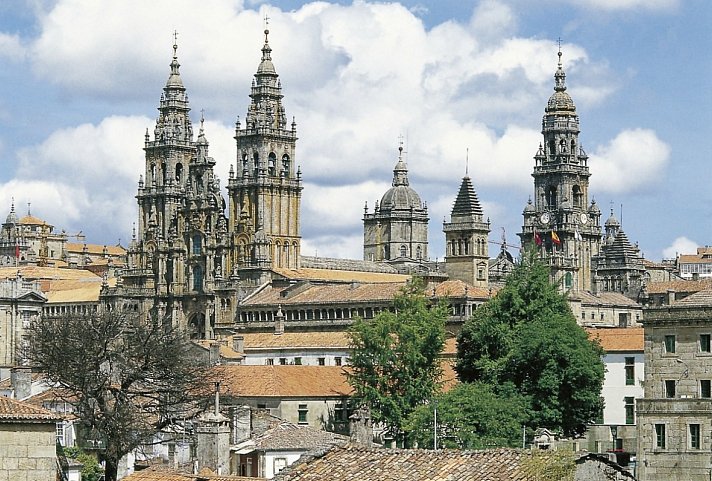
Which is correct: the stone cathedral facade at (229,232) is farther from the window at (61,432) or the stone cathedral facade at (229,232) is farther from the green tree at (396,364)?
the window at (61,432)

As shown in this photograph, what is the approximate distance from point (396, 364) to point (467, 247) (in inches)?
2768

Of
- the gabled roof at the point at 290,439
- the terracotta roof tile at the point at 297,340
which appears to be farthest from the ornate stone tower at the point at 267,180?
the gabled roof at the point at 290,439

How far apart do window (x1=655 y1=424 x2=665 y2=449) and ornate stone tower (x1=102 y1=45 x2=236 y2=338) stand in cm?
9508

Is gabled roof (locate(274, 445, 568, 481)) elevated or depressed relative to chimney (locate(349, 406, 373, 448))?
depressed

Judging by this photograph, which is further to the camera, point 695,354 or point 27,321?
point 27,321

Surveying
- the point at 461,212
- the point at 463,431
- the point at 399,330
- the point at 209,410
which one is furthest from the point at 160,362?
the point at 461,212

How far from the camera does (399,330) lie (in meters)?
97.9

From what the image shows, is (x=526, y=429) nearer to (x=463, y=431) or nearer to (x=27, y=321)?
(x=463, y=431)

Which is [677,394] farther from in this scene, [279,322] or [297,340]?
[279,322]

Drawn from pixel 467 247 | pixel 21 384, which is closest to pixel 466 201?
pixel 467 247

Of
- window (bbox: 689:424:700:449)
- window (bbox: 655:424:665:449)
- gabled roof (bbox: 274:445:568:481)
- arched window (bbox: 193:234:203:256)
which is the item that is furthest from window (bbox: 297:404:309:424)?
arched window (bbox: 193:234:203:256)

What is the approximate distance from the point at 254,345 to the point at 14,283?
1346 inches

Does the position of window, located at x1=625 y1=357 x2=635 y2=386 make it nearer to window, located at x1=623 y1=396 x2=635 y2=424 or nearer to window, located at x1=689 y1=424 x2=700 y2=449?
window, located at x1=623 y1=396 x2=635 y2=424

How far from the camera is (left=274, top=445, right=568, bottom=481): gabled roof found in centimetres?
3778
